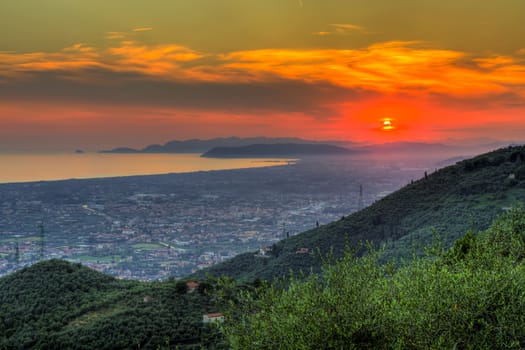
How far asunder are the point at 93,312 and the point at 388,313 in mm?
27442

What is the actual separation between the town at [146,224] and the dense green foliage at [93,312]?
32.4 m

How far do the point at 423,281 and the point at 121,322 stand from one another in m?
21.7

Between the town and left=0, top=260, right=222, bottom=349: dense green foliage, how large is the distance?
32.4m

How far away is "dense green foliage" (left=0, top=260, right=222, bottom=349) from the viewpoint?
29.0 meters

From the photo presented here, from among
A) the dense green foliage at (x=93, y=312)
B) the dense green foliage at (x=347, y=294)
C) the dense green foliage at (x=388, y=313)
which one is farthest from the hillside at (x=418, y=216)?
the dense green foliage at (x=388, y=313)

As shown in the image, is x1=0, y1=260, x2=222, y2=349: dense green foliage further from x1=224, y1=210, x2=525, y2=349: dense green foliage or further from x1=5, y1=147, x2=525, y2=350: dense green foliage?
x1=224, y1=210, x2=525, y2=349: dense green foliage

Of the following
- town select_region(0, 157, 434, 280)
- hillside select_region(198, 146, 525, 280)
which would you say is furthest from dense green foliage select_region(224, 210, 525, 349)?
town select_region(0, 157, 434, 280)

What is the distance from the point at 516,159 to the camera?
77625 mm

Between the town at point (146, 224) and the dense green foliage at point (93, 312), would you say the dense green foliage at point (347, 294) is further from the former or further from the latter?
the town at point (146, 224)

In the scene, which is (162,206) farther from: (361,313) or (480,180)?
(361,313)

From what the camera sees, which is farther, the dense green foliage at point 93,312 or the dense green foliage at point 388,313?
the dense green foliage at point 93,312

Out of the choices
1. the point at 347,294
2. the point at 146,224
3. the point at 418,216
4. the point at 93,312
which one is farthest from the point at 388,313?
the point at 146,224

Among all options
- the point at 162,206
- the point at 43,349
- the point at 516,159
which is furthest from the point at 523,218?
the point at 162,206

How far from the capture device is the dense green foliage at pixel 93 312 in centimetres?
2903
